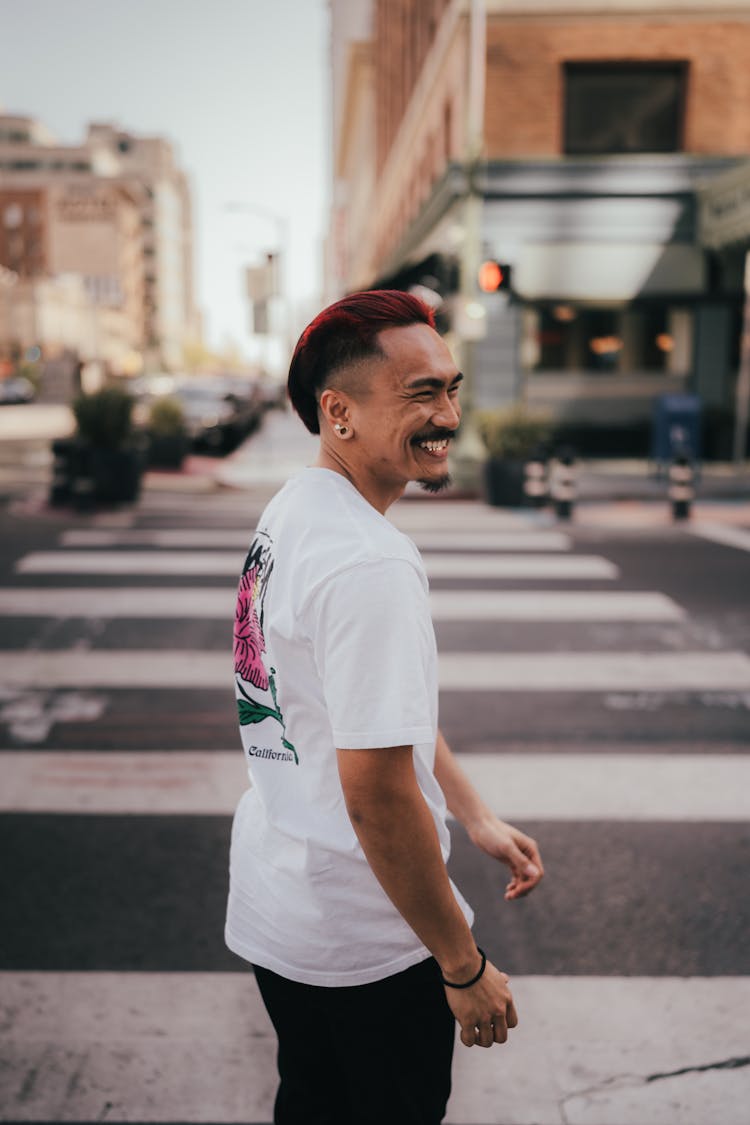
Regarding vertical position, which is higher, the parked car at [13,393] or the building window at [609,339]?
the building window at [609,339]

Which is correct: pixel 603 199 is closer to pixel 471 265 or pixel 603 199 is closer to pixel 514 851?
pixel 471 265

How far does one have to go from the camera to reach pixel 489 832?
211 cm

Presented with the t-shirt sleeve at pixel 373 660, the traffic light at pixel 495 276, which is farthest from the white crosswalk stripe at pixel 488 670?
the traffic light at pixel 495 276

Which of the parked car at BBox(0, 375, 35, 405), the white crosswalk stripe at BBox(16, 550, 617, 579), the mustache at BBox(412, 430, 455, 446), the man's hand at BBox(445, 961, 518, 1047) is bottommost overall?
the parked car at BBox(0, 375, 35, 405)

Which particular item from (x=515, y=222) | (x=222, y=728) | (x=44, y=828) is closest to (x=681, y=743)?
Result: (x=222, y=728)

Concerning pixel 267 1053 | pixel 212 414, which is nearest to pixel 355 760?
pixel 267 1053

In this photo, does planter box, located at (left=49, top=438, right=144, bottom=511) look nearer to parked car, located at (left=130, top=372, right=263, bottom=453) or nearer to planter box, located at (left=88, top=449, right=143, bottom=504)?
planter box, located at (left=88, top=449, right=143, bottom=504)

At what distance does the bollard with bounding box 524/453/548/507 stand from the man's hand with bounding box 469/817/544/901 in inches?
481

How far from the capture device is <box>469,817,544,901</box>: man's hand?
6.88ft

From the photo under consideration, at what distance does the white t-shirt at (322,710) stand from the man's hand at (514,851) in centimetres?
28

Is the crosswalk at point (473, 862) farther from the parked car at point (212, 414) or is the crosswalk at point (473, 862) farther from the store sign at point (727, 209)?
the parked car at point (212, 414)

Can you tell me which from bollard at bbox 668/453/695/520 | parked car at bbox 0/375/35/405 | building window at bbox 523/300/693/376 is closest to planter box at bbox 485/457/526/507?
bollard at bbox 668/453/695/520

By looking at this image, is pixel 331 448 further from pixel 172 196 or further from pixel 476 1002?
pixel 172 196

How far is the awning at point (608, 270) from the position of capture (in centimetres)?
2100
